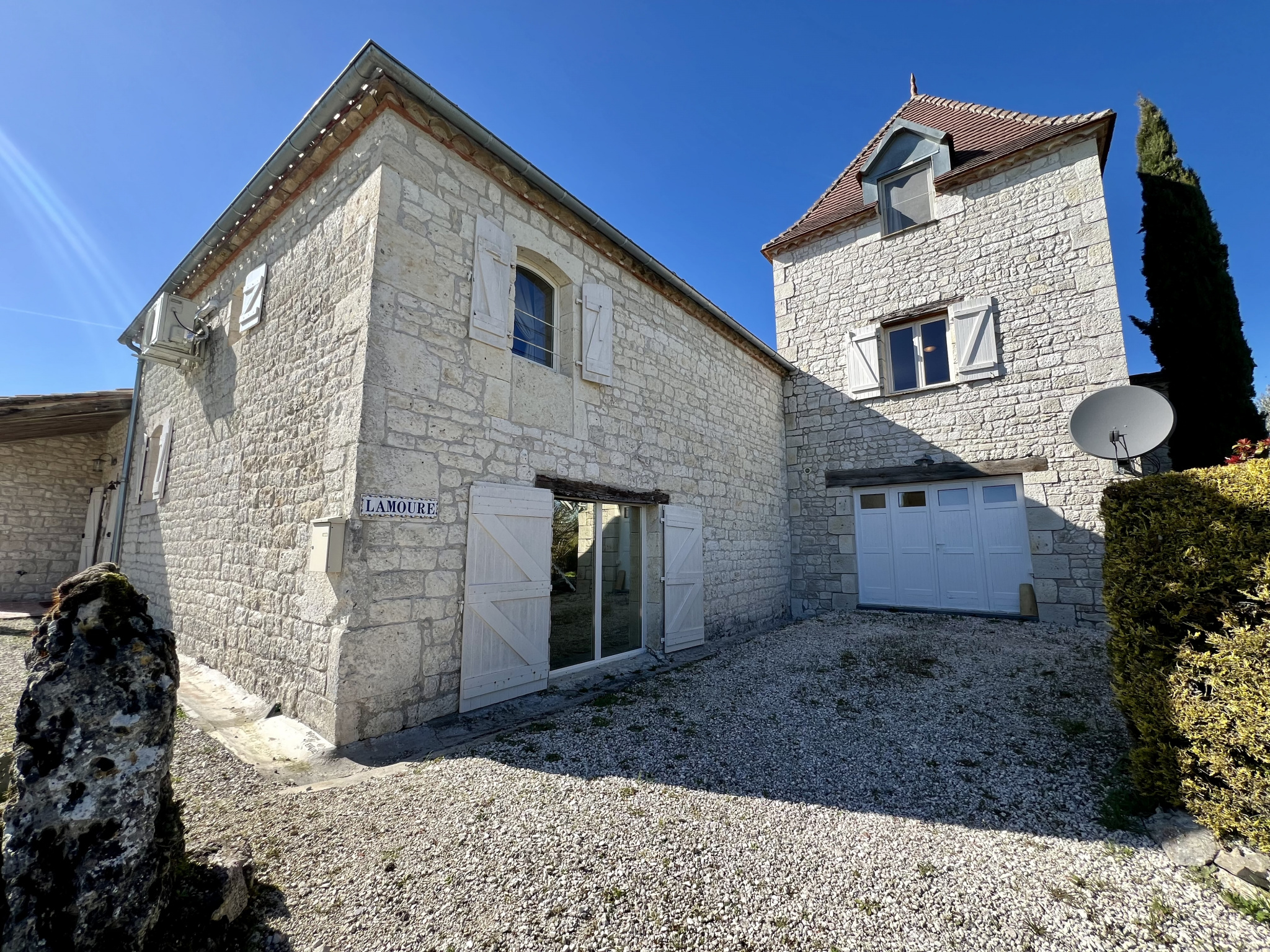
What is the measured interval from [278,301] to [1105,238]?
10406mm

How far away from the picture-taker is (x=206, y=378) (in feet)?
20.5

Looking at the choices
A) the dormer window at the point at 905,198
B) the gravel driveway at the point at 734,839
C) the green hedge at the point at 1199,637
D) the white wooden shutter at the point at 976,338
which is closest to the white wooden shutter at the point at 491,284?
the gravel driveway at the point at 734,839

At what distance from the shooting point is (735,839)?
2.49 metres

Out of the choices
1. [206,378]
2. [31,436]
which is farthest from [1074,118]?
[31,436]

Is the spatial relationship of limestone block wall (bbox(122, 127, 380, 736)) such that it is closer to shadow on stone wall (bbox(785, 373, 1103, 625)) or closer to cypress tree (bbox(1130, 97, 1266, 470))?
shadow on stone wall (bbox(785, 373, 1103, 625))

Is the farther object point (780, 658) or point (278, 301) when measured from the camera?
point (780, 658)

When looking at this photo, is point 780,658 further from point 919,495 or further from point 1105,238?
point 1105,238

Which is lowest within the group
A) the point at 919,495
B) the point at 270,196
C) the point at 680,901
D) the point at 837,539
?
the point at 680,901

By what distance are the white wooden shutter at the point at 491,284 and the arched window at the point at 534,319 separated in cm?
40

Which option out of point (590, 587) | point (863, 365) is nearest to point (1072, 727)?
point (590, 587)

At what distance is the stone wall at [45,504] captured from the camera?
29.5 feet

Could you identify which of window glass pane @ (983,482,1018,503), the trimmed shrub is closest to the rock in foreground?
the trimmed shrub

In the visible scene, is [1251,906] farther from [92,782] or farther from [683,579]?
[683,579]

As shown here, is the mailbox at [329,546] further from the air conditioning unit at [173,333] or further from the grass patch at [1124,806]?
the grass patch at [1124,806]
